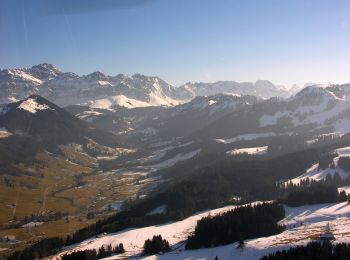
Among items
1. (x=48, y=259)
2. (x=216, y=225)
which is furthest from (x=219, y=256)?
(x=48, y=259)

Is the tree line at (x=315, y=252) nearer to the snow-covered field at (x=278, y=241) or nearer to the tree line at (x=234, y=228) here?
the snow-covered field at (x=278, y=241)

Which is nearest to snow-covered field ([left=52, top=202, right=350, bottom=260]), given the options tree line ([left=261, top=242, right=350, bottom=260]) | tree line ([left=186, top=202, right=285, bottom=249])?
tree line ([left=186, top=202, right=285, bottom=249])

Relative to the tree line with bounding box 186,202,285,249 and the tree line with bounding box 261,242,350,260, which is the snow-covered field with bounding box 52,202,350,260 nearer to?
the tree line with bounding box 186,202,285,249

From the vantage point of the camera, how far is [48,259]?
18900 centimetres

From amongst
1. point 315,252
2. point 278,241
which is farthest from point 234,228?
point 315,252

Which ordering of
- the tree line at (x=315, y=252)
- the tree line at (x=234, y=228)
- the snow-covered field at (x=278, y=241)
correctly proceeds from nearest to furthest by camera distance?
the tree line at (x=315, y=252), the snow-covered field at (x=278, y=241), the tree line at (x=234, y=228)

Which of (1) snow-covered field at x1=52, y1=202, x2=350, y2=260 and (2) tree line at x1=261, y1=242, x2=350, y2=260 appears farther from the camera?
(1) snow-covered field at x1=52, y1=202, x2=350, y2=260

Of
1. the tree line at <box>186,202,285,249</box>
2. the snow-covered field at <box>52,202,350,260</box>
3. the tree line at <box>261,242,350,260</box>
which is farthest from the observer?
the tree line at <box>186,202,285,249</box>

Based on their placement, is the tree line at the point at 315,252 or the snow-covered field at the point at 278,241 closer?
the tree line at the point at 315,252

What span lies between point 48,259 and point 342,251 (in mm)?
108645

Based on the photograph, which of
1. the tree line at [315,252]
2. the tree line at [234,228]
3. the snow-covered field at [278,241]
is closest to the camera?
the tree line at [315,252]

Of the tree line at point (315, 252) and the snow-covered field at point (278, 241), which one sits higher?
the snow-covered field at point (278, 241)

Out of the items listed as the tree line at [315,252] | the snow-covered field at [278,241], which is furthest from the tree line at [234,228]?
the tree line at [315,252]

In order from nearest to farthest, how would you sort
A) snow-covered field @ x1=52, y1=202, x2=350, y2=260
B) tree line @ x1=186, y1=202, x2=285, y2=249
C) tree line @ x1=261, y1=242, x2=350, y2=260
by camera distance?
tree line @ x1=261, y1=242, x2=350, y2=260 → snow-covered field @ x1=52, y1=202, x2=350, y2=260 → tree line @ x1=186, y1=202, x2=285, y2=249
